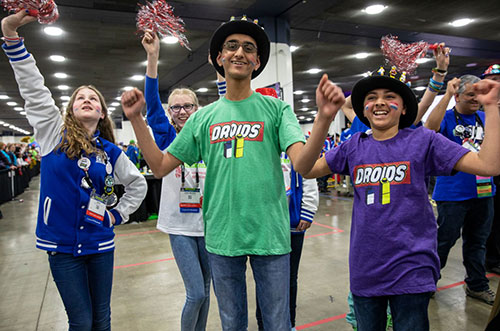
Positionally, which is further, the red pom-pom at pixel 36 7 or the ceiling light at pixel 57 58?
the ceiling light at pixel 57 58

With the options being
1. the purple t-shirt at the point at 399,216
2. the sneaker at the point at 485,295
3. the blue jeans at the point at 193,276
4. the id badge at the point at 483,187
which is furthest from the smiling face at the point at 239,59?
the sneaker at the point at 485,295

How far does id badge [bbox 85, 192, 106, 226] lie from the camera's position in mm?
1901

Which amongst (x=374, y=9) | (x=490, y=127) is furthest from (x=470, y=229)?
(x=374, y=9)

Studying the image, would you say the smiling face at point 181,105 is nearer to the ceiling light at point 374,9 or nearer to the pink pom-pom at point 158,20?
the pink pom-pom at point 158,20

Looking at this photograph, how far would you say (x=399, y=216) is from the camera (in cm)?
158

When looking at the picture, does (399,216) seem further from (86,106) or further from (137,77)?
(137,77)

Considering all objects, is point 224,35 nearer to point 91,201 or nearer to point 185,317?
point 91,201

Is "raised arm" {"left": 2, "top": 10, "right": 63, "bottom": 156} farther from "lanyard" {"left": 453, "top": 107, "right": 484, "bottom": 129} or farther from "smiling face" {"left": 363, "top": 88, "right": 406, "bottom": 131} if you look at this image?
"lanyard" {"left": 453, "top": 107, "right": 484, "bottom": 129}

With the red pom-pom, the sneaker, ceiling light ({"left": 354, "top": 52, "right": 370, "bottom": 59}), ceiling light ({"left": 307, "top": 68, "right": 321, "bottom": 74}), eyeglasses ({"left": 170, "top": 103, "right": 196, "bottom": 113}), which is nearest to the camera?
the red pom-pom

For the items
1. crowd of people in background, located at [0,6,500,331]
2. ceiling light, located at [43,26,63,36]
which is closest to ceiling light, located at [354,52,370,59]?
ceiling light, located at [43,26,63,36]

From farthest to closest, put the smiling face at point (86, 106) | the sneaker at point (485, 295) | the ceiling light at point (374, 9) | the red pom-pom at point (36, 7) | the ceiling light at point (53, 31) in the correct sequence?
1. the ceiling light at point (53, 31)
2. the ceiling light at point (374, 9)
3. the sneaker at point (485, 295)
4. the smiling face at point (86, 106)
5. the red pom-pom at point (36, 7)

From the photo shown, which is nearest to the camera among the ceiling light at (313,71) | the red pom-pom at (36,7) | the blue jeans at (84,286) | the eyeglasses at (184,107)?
the red pom-pom at (36,7)

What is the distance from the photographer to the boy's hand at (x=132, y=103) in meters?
1.39

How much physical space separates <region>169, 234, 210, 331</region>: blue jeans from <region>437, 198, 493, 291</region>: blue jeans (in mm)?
2210
